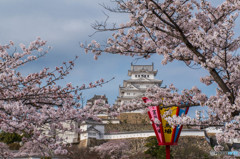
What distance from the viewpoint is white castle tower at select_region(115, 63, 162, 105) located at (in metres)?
34.3

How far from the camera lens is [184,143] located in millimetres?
22375

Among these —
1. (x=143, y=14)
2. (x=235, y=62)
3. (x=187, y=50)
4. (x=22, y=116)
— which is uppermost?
(x=143, y=14)

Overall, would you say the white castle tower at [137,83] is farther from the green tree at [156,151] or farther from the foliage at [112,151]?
the green tree at [156,151]

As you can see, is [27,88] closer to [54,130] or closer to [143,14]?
[54,130]

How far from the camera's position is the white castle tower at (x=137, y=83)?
34.3 m

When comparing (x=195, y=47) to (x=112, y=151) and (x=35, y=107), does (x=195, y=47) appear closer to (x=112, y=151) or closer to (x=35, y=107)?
(x=35, y=107)

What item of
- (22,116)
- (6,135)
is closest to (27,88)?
(22,116)

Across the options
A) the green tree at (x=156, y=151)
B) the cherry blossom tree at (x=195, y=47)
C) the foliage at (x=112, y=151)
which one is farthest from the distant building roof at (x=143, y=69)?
the cherry blossom tree at (x=195, y=47)

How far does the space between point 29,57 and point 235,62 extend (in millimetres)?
4359

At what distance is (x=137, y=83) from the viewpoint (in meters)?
35.8

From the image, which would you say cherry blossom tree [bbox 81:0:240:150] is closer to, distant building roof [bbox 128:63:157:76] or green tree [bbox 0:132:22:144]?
green tree [bbox 0:132:22:144]

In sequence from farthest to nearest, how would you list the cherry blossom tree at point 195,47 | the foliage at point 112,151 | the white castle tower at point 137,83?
the white castle tower at point 137,83 < the foliage at point 112,151 < the cherry blossom tree at point 195,47

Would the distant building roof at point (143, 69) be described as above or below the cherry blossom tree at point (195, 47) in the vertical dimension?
above

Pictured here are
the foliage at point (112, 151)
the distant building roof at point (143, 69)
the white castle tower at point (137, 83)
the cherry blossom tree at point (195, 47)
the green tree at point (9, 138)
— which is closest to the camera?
the cherry blossom tree at point (195, 47)
